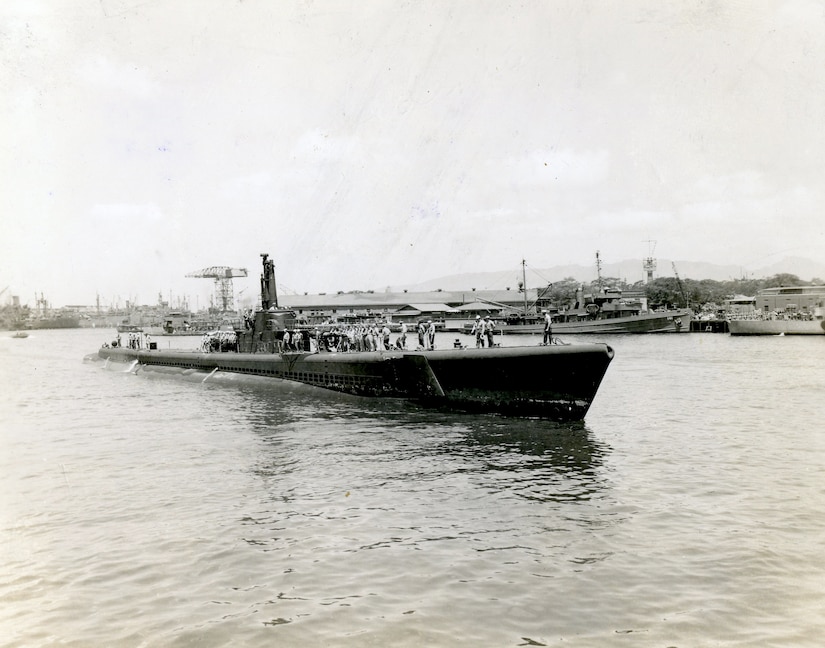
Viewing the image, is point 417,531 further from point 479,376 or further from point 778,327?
point 778,327

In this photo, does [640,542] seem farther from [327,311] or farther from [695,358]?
[327,311]

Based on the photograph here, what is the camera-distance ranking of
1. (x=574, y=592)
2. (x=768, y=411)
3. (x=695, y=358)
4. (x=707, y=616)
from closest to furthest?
(x=707, y=616) < (x=574, y=592) < (x=768, y=411) < (x=695, y=358)

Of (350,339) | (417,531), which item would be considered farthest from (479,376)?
(417,531)

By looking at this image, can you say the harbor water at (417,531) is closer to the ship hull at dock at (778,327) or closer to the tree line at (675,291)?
the ship hull at dock at (778,327)

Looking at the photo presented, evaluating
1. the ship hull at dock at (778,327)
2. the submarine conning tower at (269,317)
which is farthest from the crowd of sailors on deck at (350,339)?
the ship hull at dock at (778,327)

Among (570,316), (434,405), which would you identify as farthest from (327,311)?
(434,405)
